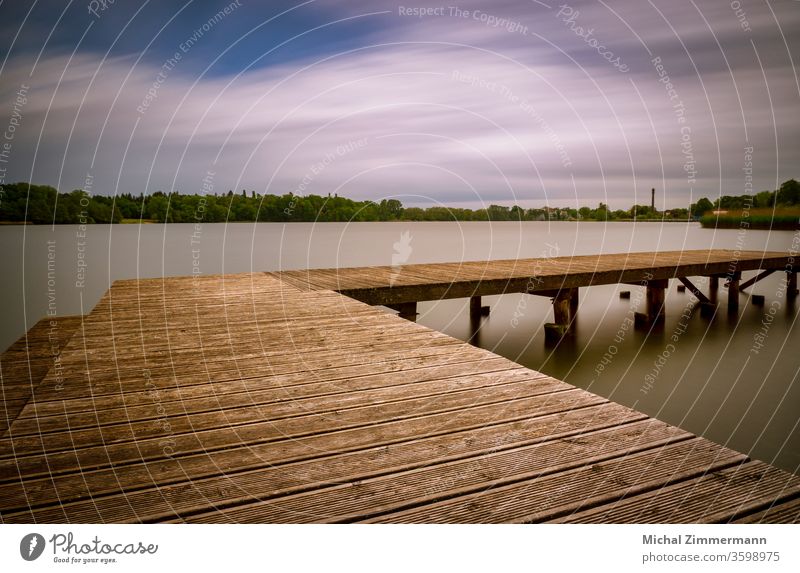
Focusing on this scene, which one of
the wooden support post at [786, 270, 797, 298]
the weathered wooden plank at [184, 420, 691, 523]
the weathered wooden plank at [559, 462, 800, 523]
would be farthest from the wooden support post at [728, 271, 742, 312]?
the weathered wooden plank at [559, 462, 800, 523]

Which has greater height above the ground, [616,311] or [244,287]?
[244,287]

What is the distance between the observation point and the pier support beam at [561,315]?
450 inches

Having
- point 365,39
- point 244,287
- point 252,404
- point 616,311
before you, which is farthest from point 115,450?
point 616,311

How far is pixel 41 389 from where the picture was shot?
339 centimetres

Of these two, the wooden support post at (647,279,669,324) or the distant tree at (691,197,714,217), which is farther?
the distant tree at (691,197,714,217)

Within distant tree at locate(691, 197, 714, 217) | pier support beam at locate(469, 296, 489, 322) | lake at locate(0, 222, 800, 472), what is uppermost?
distant tree at locate(691, 197, 714, 217)

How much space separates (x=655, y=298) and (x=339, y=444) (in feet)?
41.7

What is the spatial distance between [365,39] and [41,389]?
6.78 m

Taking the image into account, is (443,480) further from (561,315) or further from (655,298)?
(655,298)

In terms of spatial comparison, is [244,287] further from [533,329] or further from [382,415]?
[533,329]

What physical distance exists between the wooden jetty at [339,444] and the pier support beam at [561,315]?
7353 mm

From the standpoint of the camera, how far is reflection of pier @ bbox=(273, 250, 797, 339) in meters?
8.85

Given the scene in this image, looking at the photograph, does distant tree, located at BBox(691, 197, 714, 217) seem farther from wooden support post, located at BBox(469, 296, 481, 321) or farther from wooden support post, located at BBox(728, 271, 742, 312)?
wooden support post, located at BBox(469, 296, 481, 321)

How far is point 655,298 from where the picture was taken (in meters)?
13.6
